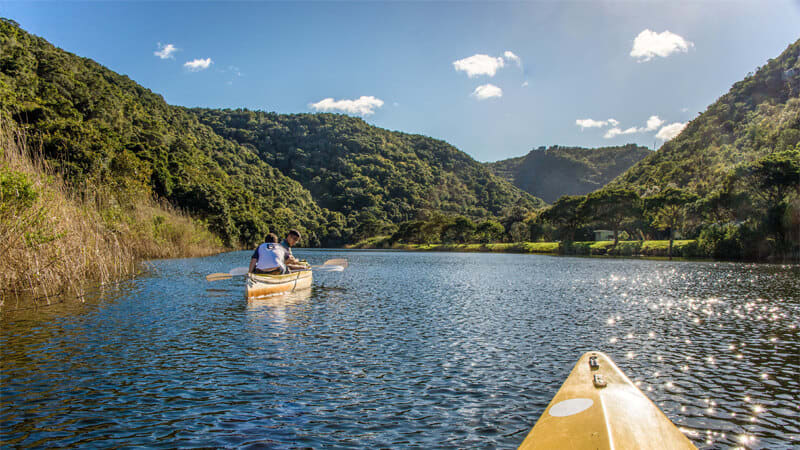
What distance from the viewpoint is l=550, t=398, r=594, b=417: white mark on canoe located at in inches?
176

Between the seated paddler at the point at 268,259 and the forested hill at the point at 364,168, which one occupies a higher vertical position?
the forested hill at the point at 364,168

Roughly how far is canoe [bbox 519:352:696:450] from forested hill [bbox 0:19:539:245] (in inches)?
809

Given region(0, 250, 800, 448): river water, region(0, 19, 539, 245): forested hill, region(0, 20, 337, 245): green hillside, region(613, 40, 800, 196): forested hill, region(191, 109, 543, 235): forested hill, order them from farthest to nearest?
region(191, 109, 543, 235): forested hill, region(613, 40, 800, 196): forested hill, region(0, 19, 539, 245): forested hill, region(0, 20, 337, 245): green hillside, region(0, 250, 800, 448): river water

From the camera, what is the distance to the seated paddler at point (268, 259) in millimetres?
17516

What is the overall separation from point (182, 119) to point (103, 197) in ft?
305

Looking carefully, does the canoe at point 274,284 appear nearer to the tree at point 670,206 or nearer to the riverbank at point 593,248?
the riverbank at point 593,248

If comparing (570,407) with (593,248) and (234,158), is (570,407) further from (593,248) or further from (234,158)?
(234,158)

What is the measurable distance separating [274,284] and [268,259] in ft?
3.38

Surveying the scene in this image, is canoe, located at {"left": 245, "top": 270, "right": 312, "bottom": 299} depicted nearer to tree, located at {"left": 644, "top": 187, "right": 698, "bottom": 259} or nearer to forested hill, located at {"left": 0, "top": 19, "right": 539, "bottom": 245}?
forested hill, located at {"left": 0, "top": 19, "right": 539, "bottom": 245}

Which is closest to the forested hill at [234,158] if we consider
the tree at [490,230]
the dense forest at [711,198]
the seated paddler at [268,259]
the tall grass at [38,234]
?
the tall grass at [38,234]

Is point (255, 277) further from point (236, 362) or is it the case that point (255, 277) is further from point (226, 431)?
point (226, 431)

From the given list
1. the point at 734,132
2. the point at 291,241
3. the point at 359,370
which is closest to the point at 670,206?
the point at 734,132

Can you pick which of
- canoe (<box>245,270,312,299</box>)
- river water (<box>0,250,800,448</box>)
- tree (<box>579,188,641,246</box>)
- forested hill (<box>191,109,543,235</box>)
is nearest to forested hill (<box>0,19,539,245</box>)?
forested hill (<box>191,109,543,235</box>)

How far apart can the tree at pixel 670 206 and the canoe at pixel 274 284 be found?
58.3 metres
